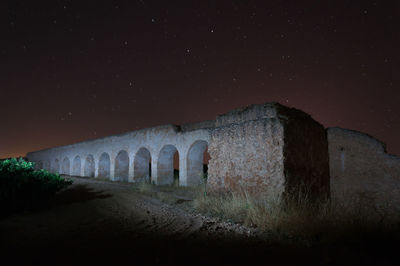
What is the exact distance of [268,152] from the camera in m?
4.49

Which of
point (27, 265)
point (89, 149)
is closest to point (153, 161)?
point (89, 149)

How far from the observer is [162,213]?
16.5 feet

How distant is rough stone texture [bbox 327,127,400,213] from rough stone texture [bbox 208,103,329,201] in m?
4.68

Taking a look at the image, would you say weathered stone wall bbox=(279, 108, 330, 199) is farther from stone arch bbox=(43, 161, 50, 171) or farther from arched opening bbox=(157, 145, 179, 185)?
stone arch bbox=(43, 161, 50, 171)

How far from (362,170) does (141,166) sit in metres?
13.2

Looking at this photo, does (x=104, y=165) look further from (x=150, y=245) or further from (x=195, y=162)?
(x=150, y=245)

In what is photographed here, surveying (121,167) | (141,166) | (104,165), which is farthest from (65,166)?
(141,166)

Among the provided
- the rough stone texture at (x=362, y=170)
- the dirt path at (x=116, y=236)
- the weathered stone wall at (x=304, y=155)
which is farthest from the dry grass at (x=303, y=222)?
the rough stone texture at (x=362, y=170)

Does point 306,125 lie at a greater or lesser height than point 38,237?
greater

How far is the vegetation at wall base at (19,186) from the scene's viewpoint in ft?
16.8

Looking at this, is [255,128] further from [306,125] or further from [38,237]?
[38,237]

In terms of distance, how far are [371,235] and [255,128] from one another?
8.15ft

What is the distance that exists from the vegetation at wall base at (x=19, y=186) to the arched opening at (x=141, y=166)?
9279 millimetres

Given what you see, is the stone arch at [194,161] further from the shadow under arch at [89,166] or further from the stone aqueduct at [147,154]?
the shadow under arch at [89,166]
